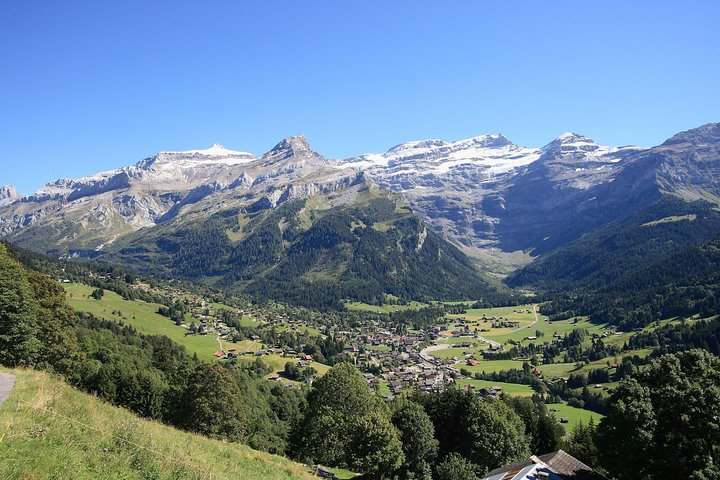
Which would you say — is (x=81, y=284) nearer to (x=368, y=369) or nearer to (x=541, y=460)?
(x=368, y=369)

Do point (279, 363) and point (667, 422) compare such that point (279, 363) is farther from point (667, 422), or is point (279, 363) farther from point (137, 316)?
point (667, 422)

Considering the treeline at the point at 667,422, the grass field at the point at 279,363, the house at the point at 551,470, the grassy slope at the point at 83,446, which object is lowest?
the grass field at the point at 279,363

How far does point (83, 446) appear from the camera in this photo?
16578 mm

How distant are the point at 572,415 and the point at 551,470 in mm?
92792

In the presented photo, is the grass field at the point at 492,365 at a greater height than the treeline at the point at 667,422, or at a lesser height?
lesser

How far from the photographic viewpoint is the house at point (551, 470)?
38.9 m

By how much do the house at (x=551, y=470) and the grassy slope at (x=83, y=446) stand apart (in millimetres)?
25073

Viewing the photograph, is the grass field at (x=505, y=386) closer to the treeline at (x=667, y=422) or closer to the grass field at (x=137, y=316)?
the grass field at (x=137, y=316)

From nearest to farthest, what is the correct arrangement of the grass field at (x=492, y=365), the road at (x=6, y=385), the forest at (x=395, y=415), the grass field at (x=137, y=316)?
1. the road at (x=6, y=385)
2. the forest at (x=395, y=415)
3. the grass field at (x=137, y=316)
4. the grass field at (x=492, y=365)

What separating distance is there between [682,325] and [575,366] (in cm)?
4990

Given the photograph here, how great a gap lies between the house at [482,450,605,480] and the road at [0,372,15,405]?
37678 millimetres

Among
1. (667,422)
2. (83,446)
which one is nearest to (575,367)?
(667,422)

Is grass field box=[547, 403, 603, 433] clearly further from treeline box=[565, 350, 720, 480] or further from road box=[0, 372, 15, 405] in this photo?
road box=[0, 372, 15, 405]

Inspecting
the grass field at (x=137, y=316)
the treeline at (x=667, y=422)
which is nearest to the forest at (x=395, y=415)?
the treeline at (x=667, y=422)
